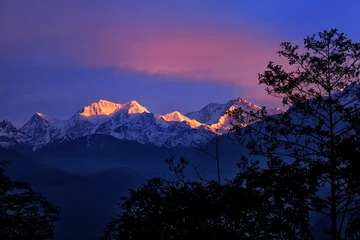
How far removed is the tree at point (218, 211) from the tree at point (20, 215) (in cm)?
895

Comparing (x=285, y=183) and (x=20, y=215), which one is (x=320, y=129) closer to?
(x=285, y=183)

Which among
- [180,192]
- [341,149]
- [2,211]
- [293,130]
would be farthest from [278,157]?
[2,211]

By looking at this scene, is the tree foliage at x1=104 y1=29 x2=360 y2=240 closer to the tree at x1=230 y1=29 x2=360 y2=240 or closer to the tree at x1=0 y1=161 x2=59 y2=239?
the tree at x1=230 y1=29 x2=360 y2=240

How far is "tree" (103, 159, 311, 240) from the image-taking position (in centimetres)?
1972

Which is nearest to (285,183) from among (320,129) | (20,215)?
(320,129)

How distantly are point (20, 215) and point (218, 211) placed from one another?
50.4 ft

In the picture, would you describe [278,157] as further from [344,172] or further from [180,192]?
[180,192]

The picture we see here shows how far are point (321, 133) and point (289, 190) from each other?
293cm

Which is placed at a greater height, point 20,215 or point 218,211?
A: point 20,215

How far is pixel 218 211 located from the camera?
73.7ft

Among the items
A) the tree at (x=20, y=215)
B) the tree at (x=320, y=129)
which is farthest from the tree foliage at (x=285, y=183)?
the tree at (x=20, y=215)

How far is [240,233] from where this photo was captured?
68.0 ft

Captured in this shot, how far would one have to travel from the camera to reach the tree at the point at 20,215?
2886cm

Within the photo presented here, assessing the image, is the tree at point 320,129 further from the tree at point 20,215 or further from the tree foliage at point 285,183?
the tree at point 20,215
